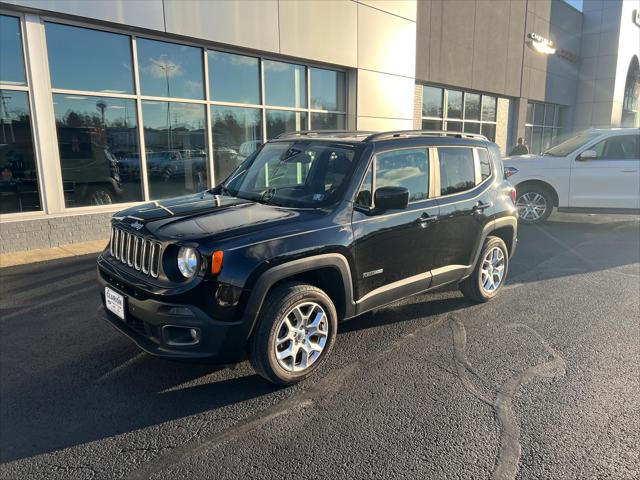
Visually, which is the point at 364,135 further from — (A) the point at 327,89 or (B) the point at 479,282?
(A) the point at 327,89

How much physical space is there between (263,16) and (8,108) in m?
5.28

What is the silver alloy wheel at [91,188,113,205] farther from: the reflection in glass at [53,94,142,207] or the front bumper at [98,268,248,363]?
the front bumper at [98,268,248,363]

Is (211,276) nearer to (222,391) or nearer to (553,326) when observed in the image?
(222,391)

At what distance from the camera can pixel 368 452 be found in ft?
9.11

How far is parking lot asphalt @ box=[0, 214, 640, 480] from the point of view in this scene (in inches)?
106

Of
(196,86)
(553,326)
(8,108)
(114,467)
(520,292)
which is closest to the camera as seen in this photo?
(114,467)

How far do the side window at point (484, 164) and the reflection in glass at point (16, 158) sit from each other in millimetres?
6822

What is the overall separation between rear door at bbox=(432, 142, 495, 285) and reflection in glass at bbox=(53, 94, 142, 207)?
20.8 ft

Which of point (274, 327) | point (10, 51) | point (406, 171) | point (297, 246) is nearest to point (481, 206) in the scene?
point (406, 171)

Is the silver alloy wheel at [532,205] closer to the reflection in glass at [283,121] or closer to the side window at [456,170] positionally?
the reflection in glass at [283,121]

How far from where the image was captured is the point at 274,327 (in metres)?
3.27

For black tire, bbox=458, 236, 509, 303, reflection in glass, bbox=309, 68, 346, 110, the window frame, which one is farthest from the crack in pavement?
reflection in glass, bbox=309, 68, 346, 110

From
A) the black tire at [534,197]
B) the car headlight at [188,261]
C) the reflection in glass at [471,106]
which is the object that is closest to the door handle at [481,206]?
the car headlight at [188,261]

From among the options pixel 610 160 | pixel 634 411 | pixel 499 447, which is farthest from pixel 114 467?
pixel 610 160
